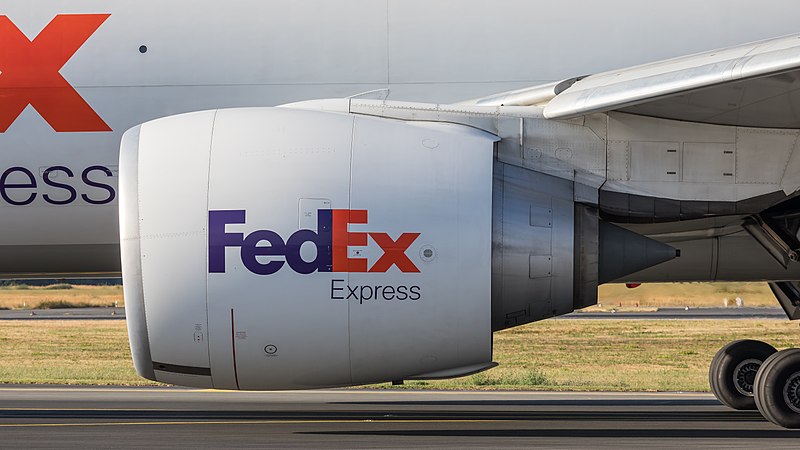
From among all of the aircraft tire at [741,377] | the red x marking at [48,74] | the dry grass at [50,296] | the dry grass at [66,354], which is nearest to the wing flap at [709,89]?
the aircraft tire at [741,377]

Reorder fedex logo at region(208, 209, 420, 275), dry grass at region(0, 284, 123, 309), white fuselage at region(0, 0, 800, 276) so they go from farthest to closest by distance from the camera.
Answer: dry grass at region(0, 284, 123, 309), white fuselage at region(0, 0, 800, 276), fedex logo at region(208, 209, 420, 275)

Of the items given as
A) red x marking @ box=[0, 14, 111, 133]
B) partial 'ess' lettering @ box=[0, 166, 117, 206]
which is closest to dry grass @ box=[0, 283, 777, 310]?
partial 'ess' lettering @ box=[0, 166, 117, 206]

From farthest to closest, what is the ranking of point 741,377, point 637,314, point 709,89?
point 637,314 → point 741,377 → point 709,89

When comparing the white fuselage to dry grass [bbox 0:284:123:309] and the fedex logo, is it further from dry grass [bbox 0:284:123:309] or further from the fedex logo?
dry grass [bbox 0:284:123:309]

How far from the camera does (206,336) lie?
8.73 meters

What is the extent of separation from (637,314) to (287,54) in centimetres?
3098

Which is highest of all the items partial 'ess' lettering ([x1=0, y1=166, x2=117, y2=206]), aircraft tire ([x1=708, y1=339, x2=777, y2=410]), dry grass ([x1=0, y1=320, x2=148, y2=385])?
partial 'ess' lettering ([x1=0, y1=166, x2=117, y2=206])

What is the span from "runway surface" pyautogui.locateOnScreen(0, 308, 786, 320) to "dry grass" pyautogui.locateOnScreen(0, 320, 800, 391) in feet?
10.1

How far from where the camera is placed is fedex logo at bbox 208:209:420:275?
8695mm

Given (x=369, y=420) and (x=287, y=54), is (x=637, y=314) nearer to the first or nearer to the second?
(x=369, y=420)

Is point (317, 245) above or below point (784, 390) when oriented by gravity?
above

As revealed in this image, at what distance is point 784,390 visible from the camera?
34.0 feet

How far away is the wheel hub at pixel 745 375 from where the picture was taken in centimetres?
1239

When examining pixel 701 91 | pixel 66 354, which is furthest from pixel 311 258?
pixel 66 354
